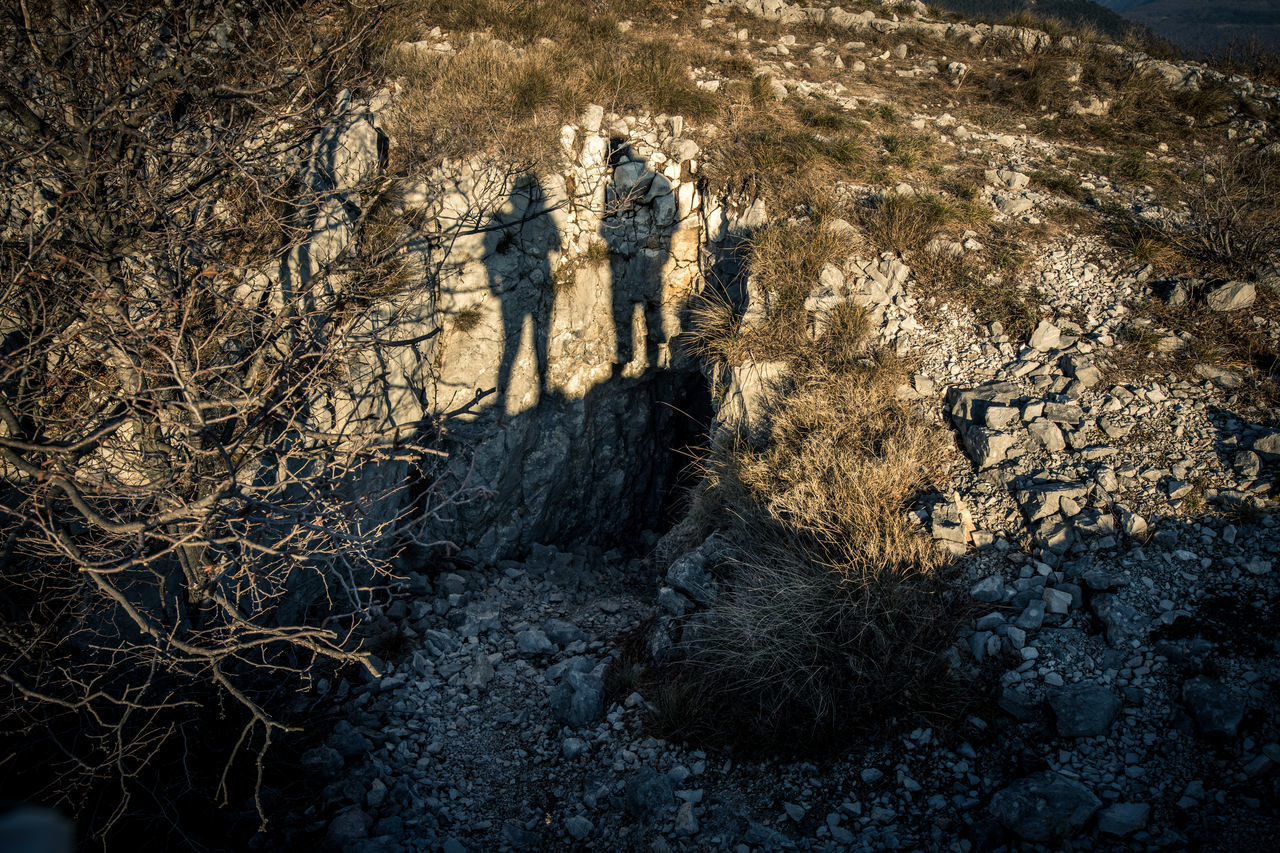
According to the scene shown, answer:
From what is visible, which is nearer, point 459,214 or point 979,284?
point 979,284

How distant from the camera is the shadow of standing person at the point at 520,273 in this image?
6176mm

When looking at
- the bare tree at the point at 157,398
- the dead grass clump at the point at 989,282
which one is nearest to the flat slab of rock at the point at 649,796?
the bare tree at the point at 157,398

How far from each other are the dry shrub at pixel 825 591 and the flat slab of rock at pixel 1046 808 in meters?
0.56

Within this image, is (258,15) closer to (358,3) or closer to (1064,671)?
(358,3)

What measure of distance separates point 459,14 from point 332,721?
8.42 m

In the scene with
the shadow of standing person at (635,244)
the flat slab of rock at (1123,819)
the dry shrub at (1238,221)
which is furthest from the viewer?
the shadow of standing person at (635,244)

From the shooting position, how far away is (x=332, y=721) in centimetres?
405

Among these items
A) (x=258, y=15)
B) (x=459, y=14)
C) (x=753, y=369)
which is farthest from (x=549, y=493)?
(x=459, y=14)

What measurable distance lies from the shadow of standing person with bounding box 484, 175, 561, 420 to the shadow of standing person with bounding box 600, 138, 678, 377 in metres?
0.77

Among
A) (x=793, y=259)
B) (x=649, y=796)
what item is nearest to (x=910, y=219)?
(x=793, y=259)

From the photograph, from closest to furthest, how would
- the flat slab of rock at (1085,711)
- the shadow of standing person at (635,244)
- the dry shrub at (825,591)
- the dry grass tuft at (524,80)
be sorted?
the flat slab of rock at (1085,711)
the dry shrub at (825,591)
the dry grass tuft at (524,80)
the shadow of standing person at (635,244)

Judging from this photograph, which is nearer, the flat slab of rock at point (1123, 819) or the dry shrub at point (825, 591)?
the flat slab of rock at point (1123, 819)

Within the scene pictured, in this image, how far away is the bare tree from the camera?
299 cm

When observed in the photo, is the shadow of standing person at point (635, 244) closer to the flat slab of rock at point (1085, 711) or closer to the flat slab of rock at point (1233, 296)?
the flat slab of rock at point (1233, 296)
